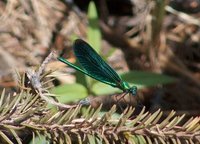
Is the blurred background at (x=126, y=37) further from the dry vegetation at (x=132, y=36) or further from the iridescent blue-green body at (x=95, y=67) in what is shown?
the iridescent blue-green body at (x=95, y=67)

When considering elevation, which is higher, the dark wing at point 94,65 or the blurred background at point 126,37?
the blurred background at point 126,37

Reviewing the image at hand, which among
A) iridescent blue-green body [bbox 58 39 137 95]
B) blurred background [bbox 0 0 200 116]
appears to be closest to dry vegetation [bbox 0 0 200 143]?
blurred background [bbox 0 0 200 116]

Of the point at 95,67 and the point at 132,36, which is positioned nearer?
the point at 95,67

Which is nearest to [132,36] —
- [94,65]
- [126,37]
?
[126,37]

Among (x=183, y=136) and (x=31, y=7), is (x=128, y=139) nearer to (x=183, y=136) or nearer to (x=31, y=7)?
(x=183, y=136)

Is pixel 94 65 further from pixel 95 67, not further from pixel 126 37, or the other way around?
pixel 126 37

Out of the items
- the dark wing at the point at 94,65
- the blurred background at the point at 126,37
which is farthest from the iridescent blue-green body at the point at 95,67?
the blurred background at the point at 126,37

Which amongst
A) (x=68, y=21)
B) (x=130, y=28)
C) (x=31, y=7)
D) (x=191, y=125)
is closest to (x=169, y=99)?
(x=130, y=28)
